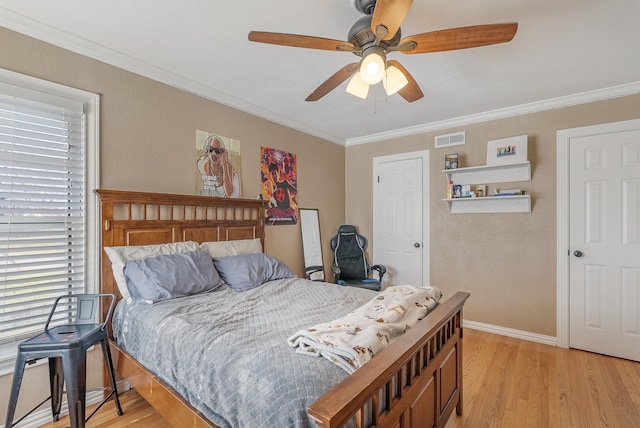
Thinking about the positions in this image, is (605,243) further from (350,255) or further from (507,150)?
(350,255)

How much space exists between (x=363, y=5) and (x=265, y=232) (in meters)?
2.37

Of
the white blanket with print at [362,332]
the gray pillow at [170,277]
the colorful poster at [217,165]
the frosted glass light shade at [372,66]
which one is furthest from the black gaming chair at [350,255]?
the frosted glass light shade at [372,66]

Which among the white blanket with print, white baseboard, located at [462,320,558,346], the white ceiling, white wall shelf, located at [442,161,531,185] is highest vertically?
the white ceiling

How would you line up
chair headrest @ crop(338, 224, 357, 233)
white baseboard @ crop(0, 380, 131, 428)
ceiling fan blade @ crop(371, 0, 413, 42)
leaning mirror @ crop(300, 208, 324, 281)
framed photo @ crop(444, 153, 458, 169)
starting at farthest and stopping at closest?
chair headrest @ crop(338, 224, 357, 233), leaning mirror @ crop(300, 208, 324, 281), framed photo @ crop(444, 153, 458, 169), white baseboard @ crop(0, 380, 131, 428), ceiling fan blade @ crop(371, 0, 413, 42)

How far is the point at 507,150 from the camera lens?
330 centimetres

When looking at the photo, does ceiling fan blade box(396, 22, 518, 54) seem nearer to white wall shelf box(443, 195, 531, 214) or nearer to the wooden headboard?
the wooden headboard

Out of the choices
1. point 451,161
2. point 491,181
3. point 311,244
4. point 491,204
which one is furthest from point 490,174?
point 311,244

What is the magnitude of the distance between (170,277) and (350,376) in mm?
1549

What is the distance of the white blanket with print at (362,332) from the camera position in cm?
116

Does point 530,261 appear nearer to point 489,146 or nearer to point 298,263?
point 489,146

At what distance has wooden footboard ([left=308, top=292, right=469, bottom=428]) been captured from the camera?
89 cm

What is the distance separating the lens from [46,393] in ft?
6.48

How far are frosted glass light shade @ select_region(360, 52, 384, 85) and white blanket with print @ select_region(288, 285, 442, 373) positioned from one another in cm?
125

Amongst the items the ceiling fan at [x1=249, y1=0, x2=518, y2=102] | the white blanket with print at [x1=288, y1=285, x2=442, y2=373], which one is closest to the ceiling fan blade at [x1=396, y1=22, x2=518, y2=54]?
the ceiling fan at [x1=249, y1=0, x2=518, y2=102]
